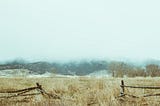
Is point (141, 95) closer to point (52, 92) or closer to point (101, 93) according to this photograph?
point (101, 93)

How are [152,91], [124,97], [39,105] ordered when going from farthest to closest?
[152,91] → [124,97] → [39,105]

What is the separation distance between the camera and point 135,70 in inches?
3255

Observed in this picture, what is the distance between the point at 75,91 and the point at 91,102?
4554 millimetres

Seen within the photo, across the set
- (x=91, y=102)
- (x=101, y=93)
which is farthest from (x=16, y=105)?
(x=101, y=93)

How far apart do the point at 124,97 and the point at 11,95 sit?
5227 millimetres

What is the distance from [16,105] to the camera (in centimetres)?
1664

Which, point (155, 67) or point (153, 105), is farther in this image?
point (155, 67)

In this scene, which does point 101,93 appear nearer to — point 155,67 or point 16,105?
point 16,105

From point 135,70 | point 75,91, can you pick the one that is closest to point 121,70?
point 135,70

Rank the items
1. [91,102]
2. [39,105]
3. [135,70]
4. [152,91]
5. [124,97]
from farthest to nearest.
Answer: [135,70] → [152,91] → [124,97] → [91,102] → [39,105]

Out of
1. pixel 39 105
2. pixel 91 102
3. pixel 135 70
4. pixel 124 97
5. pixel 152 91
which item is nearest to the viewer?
pixel 39 105

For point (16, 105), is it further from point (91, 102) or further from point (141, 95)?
point (141, 95)

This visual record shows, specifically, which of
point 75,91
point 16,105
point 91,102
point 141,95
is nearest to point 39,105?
point 16,105

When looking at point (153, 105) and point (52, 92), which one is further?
point (52, 92)
